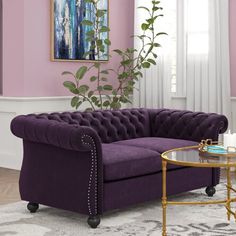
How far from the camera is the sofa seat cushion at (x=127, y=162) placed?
485 centimetres

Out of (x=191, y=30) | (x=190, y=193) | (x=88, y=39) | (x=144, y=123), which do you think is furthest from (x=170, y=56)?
(x=190, y=193)

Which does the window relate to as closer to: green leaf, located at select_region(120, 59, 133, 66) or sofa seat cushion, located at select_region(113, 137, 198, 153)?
green leaf, located at select_region(120, 59, 133, 66)

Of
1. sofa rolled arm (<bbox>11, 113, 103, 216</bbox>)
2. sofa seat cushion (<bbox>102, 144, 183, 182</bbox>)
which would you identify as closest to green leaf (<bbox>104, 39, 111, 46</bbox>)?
sofa seat cushion (<bbox>102, 144, 183, 182</bbox>)

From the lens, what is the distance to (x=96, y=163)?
15.3 ft

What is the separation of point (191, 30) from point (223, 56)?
0.59m

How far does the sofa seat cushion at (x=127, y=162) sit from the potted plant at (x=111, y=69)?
2.02 m

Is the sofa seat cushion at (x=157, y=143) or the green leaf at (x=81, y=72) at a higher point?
the green leaf at (x=81, y=72)

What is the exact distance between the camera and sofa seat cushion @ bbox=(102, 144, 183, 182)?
485 cm

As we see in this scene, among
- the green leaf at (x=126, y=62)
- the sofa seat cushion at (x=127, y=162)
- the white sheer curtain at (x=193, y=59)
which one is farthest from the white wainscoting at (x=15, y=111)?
the sofa seat cushion at (x=127, y=162)

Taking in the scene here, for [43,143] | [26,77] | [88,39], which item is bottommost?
[43,143]

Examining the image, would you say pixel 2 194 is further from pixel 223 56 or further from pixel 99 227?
pixel 223 56

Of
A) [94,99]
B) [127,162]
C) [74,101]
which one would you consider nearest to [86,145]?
[127,162]

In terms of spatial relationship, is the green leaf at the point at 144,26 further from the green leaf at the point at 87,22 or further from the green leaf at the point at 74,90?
the green leaf at the point at 74,90

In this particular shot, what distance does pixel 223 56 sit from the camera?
737cm
